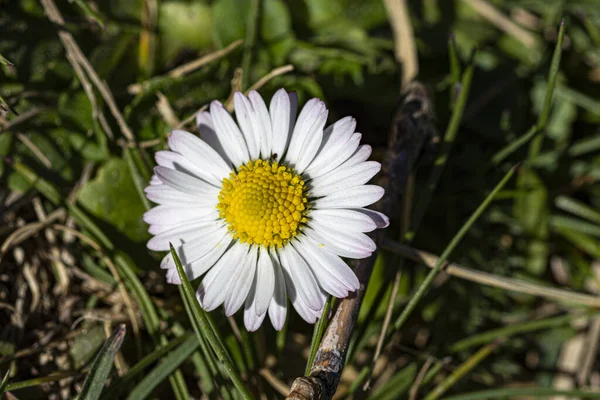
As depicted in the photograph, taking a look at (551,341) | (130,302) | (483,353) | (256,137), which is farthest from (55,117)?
(551,341)

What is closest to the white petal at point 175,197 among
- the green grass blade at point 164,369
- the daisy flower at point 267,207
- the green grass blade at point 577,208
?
the daisy flower at point 267,207

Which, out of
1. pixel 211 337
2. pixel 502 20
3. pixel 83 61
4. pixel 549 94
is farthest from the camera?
pixel 502 20

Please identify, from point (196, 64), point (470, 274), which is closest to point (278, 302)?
point (470, 274)

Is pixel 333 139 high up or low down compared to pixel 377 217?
up

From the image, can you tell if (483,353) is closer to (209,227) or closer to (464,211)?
(464,211)

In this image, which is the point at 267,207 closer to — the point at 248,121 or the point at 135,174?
the point at 248,121
